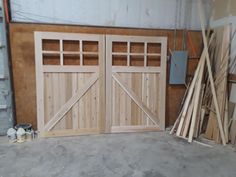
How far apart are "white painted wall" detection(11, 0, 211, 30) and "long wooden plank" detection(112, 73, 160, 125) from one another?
896 millimetres

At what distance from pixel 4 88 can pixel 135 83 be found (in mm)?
2028

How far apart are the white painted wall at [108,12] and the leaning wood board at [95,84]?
1.04 feet

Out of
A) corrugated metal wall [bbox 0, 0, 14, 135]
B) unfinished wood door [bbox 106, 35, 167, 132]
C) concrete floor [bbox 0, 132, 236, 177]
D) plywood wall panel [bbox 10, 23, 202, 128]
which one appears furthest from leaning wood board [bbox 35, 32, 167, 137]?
corrugated metal wall [bbox 0, 0, 14, 135]

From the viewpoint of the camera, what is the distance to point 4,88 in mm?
3205

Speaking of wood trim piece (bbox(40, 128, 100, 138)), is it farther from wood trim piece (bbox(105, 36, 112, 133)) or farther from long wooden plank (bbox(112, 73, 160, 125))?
long wooden plank (bbox(112, 73, 160, 125))

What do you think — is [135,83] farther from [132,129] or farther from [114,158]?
[114,158]

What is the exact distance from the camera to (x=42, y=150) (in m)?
2.82

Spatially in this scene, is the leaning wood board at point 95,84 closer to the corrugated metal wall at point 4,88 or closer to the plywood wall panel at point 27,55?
the plywood wall panel at point 27,55

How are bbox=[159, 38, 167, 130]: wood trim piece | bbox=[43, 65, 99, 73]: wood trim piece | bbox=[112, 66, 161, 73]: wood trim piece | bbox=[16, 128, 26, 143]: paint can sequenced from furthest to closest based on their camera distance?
1. bbox=[159, 38, 167, 130]: wood trim piece
2. bbox=[112, 66, 161, 73]: wood trim piece
3. bbox=[43, 65, 99, 73]: wood trim piece
4. bbox=[16, 128, 26, 143]: paint can

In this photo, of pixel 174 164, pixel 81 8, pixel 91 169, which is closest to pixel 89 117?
pixel 91 169

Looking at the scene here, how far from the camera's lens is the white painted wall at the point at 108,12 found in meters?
3.24

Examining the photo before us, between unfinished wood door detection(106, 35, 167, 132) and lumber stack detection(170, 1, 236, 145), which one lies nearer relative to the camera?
lumber stack detection(170, 1, 236, 145)

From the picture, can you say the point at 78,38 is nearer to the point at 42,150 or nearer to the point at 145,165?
the point at 42,150

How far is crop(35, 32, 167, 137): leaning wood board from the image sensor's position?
323 centimetres
